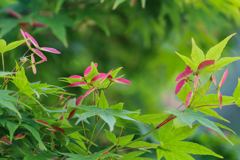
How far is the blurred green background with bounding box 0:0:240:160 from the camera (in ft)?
2.81

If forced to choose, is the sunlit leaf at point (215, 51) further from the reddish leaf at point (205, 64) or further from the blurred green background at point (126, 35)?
the blurred green background at point (126, 35)

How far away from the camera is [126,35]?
1179mm

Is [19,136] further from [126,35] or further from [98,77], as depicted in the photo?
[126,35]

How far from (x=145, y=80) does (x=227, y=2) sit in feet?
1.86

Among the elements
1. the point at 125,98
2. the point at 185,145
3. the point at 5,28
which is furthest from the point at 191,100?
the point at 125,98

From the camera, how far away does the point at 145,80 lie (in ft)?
4.23

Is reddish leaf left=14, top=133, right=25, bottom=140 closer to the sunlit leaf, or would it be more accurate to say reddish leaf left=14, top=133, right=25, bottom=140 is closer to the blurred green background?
the sunlit leaf

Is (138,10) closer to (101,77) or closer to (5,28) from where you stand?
(5,28)

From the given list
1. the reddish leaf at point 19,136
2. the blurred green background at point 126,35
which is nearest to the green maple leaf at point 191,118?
the reddish leaf at point 19,136

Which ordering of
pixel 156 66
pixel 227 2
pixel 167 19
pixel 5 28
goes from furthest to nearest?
pixel 156 66 < pixel 167 19 < pixel 227 2 < pixel 5 28

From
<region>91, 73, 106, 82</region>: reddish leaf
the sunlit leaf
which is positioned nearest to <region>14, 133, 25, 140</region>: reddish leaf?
<region>91, 73, 106, 82</region>: reddish leaf

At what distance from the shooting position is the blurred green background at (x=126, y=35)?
856 millimetres

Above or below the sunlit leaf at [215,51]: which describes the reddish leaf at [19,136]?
below

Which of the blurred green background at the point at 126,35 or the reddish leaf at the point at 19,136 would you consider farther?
the blurred green background at the point at 126,35
